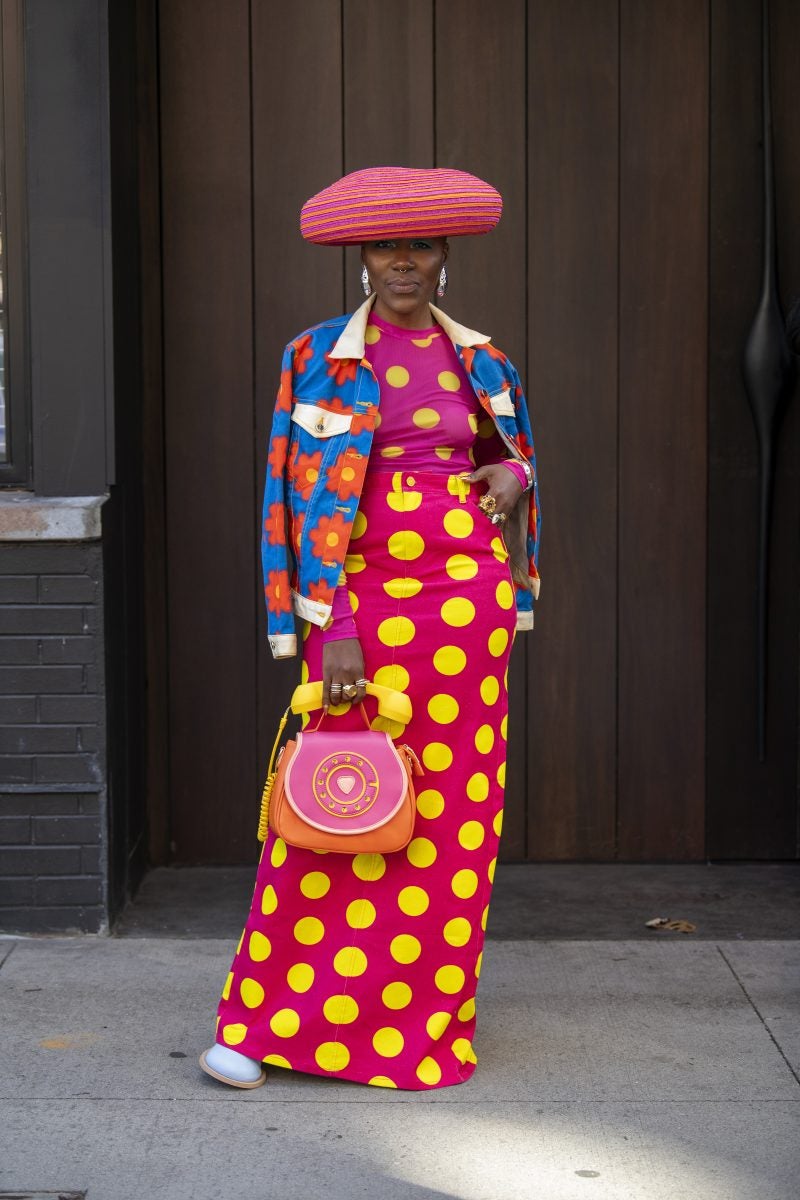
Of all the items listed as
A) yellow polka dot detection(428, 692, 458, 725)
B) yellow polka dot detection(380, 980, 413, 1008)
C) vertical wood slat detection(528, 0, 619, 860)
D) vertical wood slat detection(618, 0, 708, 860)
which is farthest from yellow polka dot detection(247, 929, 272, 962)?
vertical wood slat detection(618, 0, 708, 860)

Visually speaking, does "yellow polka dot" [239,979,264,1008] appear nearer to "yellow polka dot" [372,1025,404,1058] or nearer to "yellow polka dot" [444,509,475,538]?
"yellow polka dot" [372,1025,404,1058]

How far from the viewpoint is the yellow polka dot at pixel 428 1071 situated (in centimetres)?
360

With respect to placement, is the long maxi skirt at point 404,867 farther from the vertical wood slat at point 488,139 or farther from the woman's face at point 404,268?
the vertical wood slat at point 488,139

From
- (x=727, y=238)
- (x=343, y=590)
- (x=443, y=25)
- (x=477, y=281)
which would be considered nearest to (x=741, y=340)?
(x=727, y=238)

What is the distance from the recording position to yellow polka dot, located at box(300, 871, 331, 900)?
360 cm

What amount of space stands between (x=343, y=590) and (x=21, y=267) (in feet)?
5.49

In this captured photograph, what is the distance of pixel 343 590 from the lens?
3.53m

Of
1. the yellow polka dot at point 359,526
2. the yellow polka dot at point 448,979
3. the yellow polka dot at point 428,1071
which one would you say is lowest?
the yellow polka dot at point 428,1071

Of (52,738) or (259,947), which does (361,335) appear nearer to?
(259,947)

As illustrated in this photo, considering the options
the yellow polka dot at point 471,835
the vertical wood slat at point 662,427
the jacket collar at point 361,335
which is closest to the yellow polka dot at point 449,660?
the yellow polka dot at point 471,835

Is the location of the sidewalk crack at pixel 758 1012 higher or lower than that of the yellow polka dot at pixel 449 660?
lower

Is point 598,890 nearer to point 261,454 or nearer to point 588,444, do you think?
point 588,444

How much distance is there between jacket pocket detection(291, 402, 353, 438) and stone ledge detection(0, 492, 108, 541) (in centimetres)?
107

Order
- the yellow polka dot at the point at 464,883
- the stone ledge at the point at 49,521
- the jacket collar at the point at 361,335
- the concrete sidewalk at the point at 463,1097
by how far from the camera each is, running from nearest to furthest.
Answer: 1. the concrete sidewalk at the point at 463,1097
2. the jacket collar at the point at 361,335
3. the yellow polka dot at the point at 464,883
4. the stone ledge at the point at 49,521
